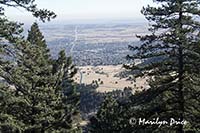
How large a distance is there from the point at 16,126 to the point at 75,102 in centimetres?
2565

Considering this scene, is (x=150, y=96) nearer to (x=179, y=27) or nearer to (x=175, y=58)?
(x=175, y=58)

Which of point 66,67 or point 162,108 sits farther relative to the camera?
point 66,67

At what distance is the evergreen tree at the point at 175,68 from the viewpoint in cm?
1914

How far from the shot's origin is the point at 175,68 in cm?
1961

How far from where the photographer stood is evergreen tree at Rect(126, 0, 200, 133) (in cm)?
1914

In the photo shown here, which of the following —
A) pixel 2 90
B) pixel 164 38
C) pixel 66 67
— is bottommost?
pixel 66 67

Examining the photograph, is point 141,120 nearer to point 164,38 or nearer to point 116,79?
point 164,38

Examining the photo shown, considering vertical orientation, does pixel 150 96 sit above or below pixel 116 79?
above

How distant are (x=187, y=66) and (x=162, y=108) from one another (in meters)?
2.22

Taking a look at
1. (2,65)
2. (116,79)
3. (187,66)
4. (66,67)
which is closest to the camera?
(2,65)

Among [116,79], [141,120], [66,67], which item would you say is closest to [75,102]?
[66,67]

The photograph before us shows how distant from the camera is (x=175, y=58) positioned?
20.0 meters

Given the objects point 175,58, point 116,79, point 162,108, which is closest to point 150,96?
point 162,108

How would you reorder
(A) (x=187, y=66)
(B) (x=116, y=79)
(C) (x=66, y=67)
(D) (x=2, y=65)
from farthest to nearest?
(B) (x=116, y=79) → (C) (x=66, y=67) → (A) (x=187, y=66) → (D) (x=2, y=65)
